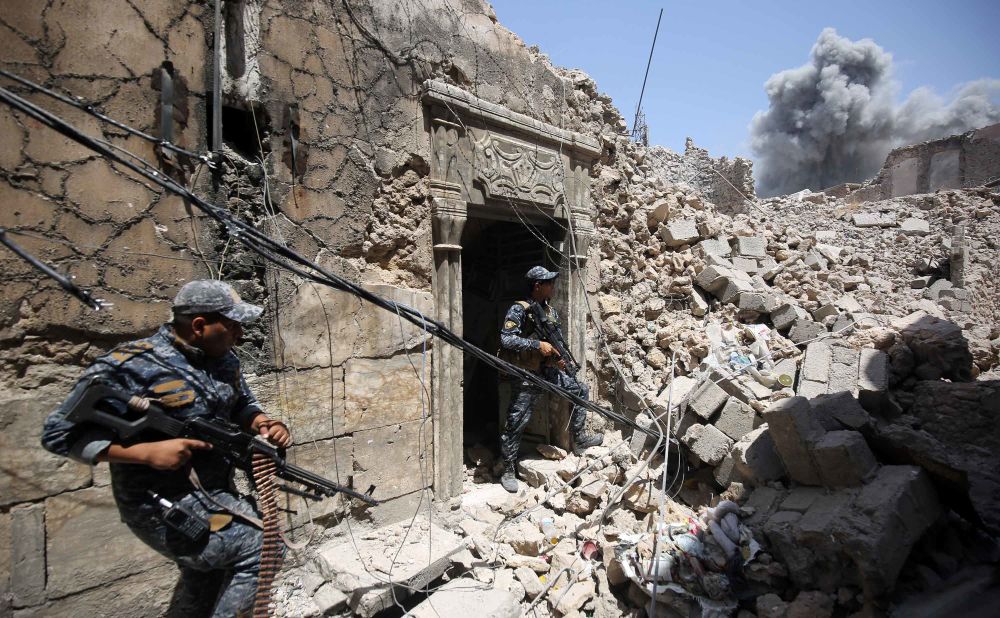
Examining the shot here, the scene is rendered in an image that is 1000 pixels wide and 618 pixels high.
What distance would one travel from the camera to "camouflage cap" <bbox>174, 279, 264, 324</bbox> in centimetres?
210

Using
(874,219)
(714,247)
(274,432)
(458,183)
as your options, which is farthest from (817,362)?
(874,219)

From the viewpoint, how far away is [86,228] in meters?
2.51

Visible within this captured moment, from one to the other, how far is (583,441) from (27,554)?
420 cm

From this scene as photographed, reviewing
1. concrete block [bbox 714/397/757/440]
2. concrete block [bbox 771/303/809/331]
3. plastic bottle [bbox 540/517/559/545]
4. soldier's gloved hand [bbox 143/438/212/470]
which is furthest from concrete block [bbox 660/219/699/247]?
soldier's gloved hand [bbox 143/438/212/470]

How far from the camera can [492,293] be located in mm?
6156

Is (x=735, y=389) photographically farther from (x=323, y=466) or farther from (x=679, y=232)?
(x=323, y=466)

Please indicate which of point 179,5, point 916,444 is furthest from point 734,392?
point 179,5

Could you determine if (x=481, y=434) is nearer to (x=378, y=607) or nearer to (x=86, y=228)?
(x=378, y=607)

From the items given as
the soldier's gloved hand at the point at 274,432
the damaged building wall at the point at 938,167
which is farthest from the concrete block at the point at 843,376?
the damaged building wall at the point at 938,167

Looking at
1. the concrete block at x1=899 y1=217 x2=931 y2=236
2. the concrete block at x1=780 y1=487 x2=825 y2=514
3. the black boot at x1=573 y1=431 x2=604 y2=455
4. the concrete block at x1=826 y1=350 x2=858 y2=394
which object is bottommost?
the black boot at x1=573 y1=431 x2=604 y2=455

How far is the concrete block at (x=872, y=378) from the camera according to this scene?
3.91 m

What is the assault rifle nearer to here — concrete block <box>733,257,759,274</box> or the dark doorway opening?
the dark doorway opening

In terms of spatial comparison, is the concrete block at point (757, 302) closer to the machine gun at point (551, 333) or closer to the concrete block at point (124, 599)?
the machine gun at point (551, 333)

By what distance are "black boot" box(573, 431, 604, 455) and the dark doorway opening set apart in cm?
39
